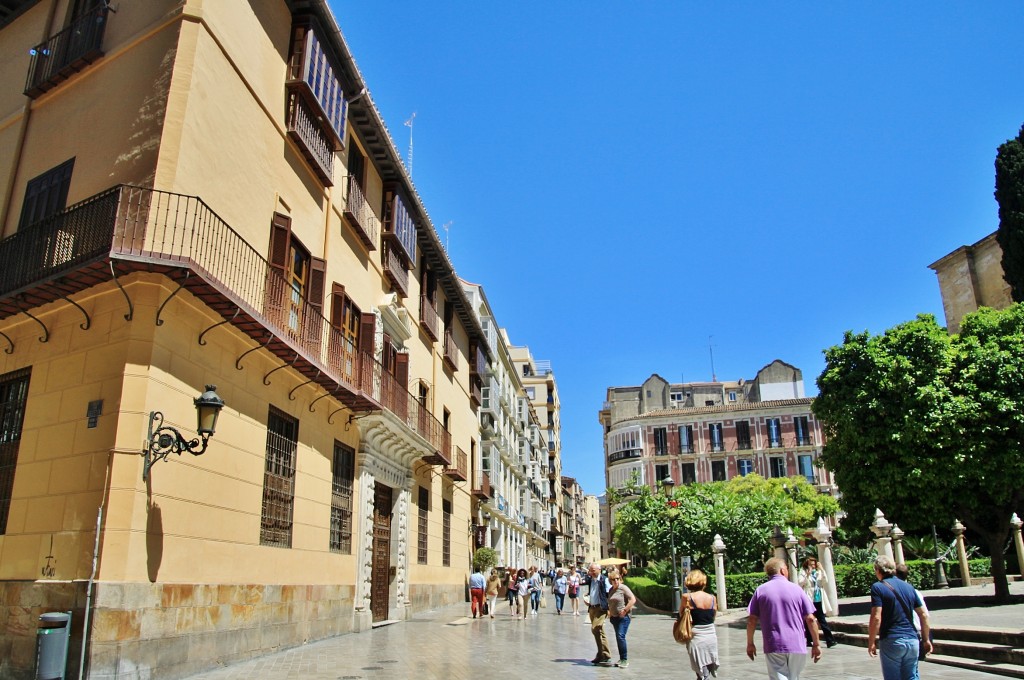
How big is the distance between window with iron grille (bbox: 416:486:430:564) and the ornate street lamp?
40.9ft

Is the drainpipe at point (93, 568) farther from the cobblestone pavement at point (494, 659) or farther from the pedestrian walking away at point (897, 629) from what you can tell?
the pedestrian walking away at point (897, 629)

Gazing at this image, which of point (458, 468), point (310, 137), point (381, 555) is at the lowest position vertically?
point (381, 555)

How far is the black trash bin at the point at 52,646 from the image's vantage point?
25.6ft

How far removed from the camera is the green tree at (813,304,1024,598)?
17500mm

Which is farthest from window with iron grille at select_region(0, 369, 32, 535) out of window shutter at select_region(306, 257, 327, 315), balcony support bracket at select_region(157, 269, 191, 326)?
window shutter at select_region(306, 257, 327, 315)

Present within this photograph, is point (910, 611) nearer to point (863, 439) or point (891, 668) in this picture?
point (891, 668)

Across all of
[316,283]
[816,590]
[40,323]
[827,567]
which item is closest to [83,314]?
[40,323]

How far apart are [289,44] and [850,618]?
17773 millimetres

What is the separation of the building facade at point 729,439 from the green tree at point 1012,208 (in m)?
29.4

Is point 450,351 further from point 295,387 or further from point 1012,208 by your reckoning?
point 1012,208

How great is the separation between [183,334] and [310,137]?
589cm

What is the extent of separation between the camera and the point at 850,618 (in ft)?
55.1

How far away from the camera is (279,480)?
12664 millimetres

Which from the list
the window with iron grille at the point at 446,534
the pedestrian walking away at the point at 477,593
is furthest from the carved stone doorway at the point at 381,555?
the window with iron grille at the point at 446,534
